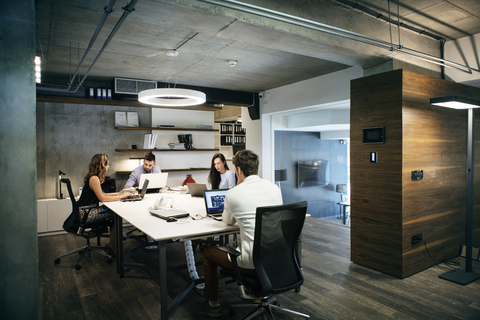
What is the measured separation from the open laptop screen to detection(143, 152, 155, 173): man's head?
2.44m

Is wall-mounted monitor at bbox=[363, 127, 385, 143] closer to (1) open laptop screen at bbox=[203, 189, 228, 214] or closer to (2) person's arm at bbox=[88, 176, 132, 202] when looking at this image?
(1) open laptop screen at bbox=[203, 189, 228, 214]

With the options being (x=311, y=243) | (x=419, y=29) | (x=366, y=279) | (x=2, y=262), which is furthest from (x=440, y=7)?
(x=2, y=262)

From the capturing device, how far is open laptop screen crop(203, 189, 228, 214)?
3142mm

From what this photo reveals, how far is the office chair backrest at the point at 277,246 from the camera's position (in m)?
2.17

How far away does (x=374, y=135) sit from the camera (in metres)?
3.67

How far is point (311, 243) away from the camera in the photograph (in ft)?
15.8

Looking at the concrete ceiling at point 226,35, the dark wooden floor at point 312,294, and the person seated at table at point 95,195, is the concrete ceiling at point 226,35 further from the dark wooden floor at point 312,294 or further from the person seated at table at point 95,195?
the dark wooden floor at point 312,294

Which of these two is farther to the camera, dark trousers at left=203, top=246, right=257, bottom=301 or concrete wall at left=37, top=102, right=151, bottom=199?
concrete wall at left=37, top=102, right=151, bottom=199

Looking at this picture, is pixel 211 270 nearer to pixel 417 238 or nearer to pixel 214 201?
pixel 214 201

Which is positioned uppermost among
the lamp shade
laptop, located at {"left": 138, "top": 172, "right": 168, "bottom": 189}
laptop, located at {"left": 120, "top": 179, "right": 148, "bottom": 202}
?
the lamp shade

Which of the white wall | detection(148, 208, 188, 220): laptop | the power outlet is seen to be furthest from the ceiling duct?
the power outlet

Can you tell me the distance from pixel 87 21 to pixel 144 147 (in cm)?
330

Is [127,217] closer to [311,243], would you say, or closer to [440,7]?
[311,243]

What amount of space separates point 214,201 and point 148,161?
247cm
